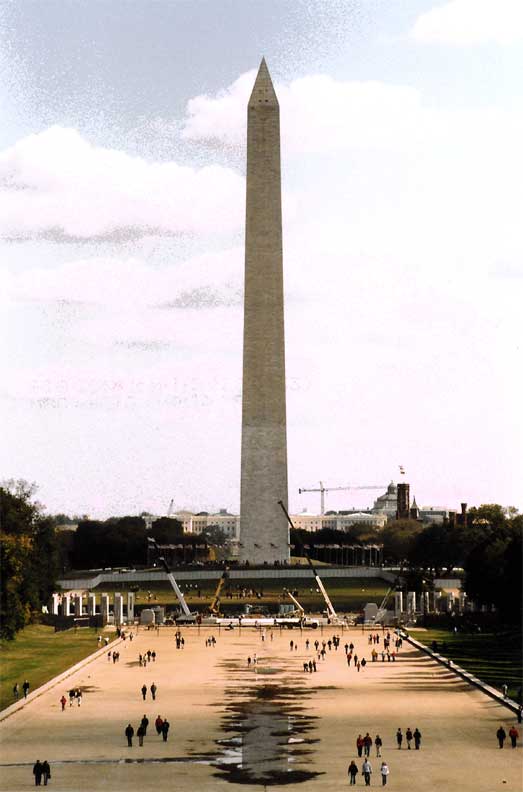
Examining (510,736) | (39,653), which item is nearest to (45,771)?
(510,736)

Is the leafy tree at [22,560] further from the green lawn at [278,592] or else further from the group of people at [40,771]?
the group of people at [40,771]

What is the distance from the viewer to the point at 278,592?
107812 mm

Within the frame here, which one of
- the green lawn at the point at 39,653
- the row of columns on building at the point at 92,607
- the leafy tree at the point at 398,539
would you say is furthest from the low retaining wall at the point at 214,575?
the leafy tree at the point at 398,539

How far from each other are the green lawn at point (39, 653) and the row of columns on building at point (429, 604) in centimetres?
1923

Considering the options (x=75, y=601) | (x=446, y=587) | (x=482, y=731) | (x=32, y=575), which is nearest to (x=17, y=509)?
(x=32, y=575)

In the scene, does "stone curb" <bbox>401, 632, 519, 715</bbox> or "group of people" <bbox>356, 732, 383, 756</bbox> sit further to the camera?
"stone curb" <bbox>401, 632, 519, 715</bbox>

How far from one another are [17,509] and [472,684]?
29.5 metres

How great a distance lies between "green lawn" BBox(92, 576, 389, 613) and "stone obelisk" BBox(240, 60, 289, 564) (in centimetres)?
704

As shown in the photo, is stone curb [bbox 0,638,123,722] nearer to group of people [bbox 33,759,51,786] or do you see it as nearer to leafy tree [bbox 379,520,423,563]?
group of people [bbox 33,759,51,786]

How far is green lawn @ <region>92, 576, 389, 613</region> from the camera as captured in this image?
326 ft

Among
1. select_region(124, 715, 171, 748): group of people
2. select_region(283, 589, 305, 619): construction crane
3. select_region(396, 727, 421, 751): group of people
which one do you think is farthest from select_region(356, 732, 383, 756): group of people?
select_region(283, 589, 305, 619): construction crane

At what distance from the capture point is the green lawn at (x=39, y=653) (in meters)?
55.8

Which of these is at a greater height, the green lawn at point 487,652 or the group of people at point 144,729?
the green lawn at point 487,652

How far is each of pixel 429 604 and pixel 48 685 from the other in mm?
46546
